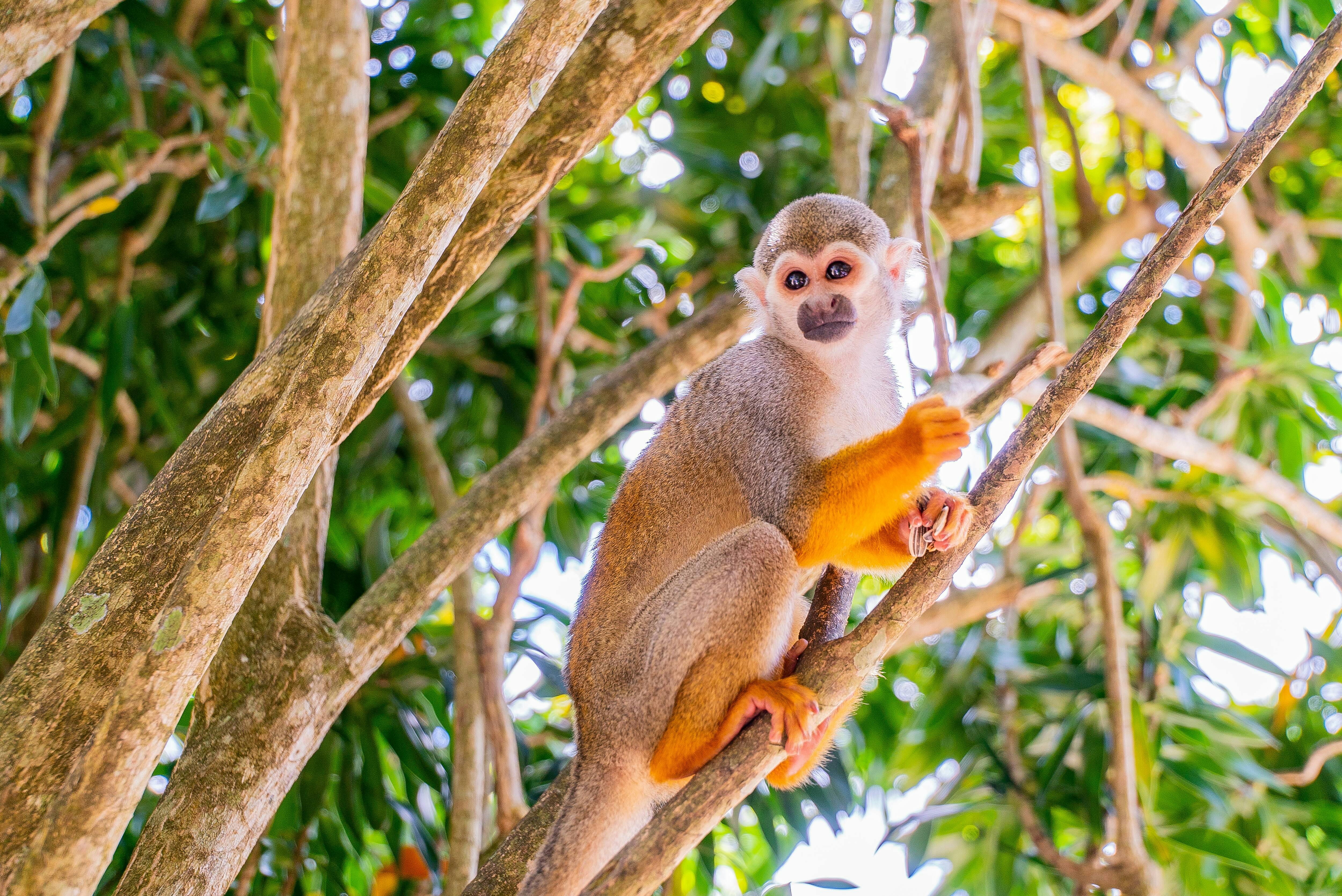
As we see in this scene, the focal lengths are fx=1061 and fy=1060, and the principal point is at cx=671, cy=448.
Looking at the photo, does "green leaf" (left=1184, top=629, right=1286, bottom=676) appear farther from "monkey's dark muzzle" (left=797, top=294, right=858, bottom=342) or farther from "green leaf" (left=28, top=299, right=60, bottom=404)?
"green leaf" (left=28, top=299, right=60, bottom=404)

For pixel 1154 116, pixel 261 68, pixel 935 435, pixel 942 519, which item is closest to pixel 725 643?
pixel 942 519

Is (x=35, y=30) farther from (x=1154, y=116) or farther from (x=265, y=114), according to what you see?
(x=1154, y=116)

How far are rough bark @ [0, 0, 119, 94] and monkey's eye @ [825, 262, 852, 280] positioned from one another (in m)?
1.90

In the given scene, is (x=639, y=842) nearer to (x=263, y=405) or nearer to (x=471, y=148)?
(x=263, y=405)

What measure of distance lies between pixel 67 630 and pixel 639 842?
44.2 inches

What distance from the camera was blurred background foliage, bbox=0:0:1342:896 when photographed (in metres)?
3.93

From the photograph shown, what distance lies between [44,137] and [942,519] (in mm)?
3405

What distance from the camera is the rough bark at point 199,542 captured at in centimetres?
162

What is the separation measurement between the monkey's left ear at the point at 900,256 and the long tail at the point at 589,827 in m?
1.65

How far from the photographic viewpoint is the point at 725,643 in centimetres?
254

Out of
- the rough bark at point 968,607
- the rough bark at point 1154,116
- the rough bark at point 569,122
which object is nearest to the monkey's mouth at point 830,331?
the rough bark at point 569,122

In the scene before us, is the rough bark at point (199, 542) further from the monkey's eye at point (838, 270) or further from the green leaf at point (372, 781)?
the green leaf at point (372, 781)

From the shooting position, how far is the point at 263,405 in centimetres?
214

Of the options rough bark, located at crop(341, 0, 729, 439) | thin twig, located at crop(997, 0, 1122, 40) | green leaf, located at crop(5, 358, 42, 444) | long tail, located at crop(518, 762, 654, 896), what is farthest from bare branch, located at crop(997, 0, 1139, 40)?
green leaf, located at crop(5, 358, 42, 444)
